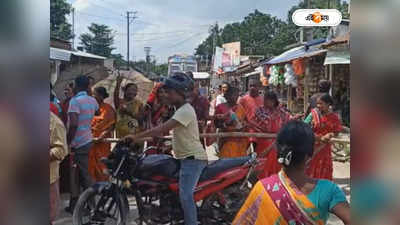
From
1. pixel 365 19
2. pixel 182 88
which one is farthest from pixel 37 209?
pixel 182 88

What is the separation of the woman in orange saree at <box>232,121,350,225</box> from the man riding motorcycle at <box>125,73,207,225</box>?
5.52ft

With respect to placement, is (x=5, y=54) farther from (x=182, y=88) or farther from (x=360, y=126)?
(x=182, y=88)

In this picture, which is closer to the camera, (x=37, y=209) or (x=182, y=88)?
(x=37, y=209)

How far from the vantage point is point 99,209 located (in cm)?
362

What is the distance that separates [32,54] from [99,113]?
3.85 metres

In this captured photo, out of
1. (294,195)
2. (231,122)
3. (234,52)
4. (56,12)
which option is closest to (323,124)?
(231,122)

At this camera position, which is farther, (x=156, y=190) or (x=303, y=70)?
(x=303, y=70)

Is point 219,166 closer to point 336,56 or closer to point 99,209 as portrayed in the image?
point 99,209

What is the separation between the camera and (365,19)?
1058mm

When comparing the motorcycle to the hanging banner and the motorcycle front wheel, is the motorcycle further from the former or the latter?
the hanging banner

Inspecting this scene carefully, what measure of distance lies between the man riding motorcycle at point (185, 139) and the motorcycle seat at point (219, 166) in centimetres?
6

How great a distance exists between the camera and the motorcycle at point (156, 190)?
3.41m

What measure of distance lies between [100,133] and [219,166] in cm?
190

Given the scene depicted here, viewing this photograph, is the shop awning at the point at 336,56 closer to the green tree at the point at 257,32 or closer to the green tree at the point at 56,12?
the green tree at the point at 56,12
